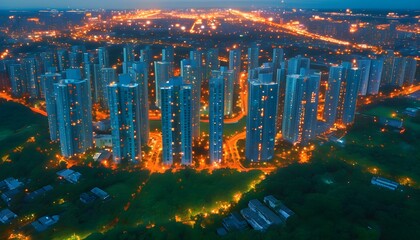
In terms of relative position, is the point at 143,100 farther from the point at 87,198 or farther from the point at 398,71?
the point at 398,71

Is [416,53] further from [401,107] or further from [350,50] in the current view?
[401,107]

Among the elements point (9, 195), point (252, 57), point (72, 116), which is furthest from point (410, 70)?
point (9, 195)

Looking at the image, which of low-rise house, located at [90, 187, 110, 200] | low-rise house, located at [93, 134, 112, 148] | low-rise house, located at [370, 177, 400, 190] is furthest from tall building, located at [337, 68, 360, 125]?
low-rise house, located at [90, 187, 110, 200]

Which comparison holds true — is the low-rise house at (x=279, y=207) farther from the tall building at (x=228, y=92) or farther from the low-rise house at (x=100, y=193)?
Answer: the tall building at (x=228, y=92)

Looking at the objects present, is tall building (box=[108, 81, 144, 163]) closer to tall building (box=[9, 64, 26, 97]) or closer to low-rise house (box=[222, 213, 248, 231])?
low-rise house (box=[222, 213, 248, 231])

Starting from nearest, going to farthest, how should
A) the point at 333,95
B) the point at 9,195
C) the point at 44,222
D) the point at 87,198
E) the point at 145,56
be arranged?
the point at 44,222, the point at 87,198, the point at 9,195, the point at 333,95, the point at 145,56

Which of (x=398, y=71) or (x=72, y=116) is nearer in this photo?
(x=72, y=116)
